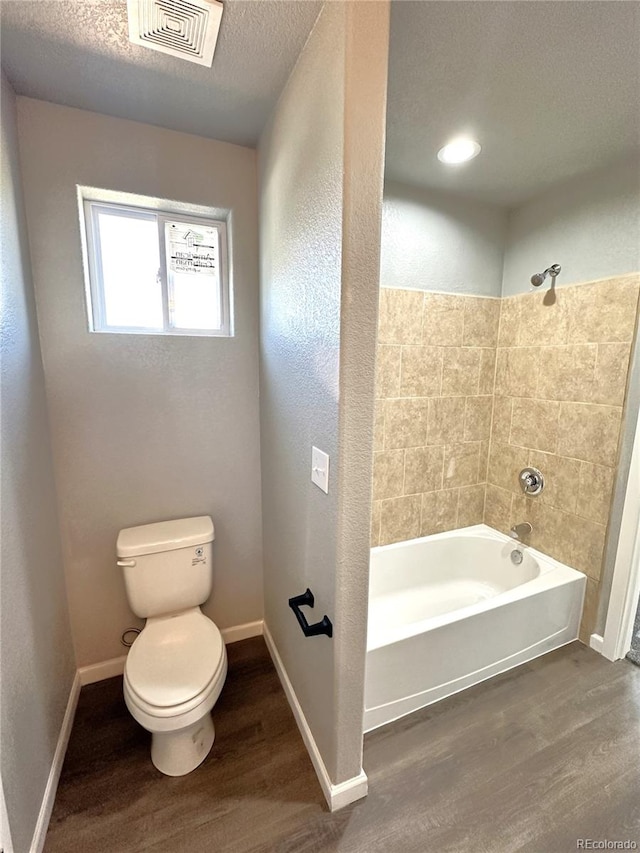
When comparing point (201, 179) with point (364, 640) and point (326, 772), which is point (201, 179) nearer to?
point (364, 640)

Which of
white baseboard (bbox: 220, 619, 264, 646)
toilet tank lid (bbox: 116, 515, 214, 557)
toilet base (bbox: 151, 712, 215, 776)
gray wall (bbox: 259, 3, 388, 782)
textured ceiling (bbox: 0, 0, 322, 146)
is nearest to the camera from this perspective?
gray wall (bbox: 259, 3, 388, 782)

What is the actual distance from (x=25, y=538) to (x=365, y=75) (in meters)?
1.70

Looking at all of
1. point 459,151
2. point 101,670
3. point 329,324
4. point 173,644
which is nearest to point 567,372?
point 459,151

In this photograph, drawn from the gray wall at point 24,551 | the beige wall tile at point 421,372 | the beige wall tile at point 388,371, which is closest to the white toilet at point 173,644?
the gray wall at point 24,551

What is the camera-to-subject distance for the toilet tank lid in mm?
1559

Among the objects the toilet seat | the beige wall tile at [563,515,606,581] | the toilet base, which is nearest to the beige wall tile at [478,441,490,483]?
the beige wall tile at [563,515,606,581]

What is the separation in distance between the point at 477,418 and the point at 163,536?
2.04 meters

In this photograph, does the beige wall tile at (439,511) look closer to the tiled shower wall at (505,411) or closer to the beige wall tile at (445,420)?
the tiled shower wall at (505,411)

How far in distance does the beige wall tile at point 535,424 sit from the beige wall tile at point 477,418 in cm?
17

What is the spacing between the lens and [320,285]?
42.4 inches

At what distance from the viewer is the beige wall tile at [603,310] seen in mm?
1743

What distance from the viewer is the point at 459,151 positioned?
1701mm

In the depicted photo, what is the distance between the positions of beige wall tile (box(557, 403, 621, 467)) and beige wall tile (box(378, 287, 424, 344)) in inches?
37.2

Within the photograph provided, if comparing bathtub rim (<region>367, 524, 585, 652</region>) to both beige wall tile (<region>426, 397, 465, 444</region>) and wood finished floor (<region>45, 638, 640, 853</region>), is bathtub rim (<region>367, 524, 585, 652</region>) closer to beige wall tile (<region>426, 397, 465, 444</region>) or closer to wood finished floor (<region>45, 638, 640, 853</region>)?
wood finished floor (<region>45, 638, 640, 853</region>)
